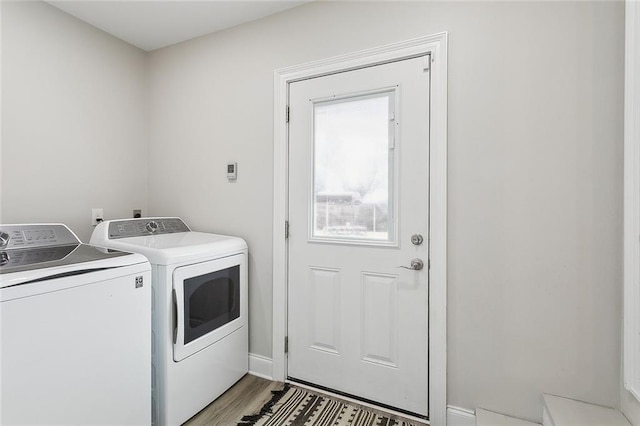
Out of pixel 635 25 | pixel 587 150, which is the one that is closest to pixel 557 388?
pixel 587 150

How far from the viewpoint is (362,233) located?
73.4 inches

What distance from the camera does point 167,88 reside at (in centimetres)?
254

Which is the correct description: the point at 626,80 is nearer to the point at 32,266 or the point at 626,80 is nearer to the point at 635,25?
the point at 635,25

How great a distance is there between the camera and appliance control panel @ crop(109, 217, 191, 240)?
1948mm

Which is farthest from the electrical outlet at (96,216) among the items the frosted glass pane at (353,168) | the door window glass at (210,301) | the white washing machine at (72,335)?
the frosted glass pane at (353,168)

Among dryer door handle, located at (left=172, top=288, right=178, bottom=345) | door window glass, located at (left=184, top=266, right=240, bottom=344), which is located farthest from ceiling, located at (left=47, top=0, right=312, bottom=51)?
dryer door handle, located at (left=172, top=288, right=178, bottom=345)

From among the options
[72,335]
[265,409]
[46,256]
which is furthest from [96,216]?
[265,409]

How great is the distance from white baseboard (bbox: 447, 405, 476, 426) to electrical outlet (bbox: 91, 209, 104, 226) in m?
2.59

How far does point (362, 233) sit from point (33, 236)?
180cm

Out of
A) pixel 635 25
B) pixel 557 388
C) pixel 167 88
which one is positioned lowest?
pixel 557 388

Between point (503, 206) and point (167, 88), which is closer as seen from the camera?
point (503, 206)

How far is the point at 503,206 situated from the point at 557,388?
886 mm

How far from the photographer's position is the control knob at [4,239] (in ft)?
5.04

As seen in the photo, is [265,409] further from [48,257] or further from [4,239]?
[4,239]
